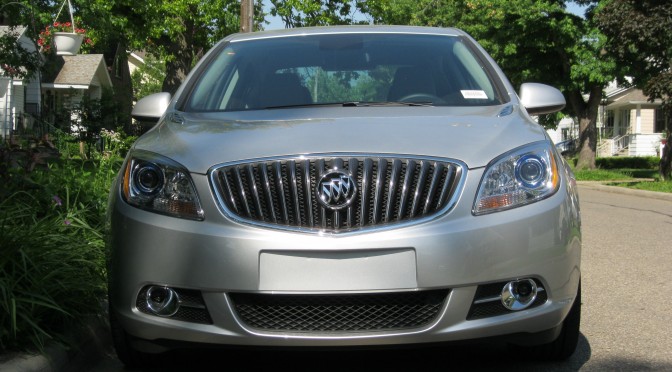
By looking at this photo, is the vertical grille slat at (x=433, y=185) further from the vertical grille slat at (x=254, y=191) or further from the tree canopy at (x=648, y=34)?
the tree canopy at (x=648, y=34)

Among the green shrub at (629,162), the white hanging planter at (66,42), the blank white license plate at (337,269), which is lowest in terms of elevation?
the green shrub at (629,162)

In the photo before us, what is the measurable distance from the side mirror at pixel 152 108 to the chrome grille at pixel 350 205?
54.3 inches

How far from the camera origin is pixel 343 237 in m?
3.56

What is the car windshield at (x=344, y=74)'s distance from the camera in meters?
4.95

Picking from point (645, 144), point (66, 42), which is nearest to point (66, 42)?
point (66, 42)

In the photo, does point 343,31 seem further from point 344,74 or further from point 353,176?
point 353,176

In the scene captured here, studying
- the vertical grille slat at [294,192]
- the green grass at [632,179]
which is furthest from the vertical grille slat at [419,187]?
the green grass at [632,179]

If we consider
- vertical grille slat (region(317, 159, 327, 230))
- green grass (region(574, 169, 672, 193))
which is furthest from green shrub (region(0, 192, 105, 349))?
green grass (region(574, 169, 672, 193))

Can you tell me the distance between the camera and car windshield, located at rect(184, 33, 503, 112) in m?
4.95

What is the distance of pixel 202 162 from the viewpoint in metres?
3.78

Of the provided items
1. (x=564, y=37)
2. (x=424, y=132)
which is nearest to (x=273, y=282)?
(x=424, y=132)

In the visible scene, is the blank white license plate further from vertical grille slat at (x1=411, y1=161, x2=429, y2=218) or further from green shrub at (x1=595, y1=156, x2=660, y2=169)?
green shrub at (x1=595, y1=156, x2=660, y2=169)

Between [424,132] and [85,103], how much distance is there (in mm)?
22590

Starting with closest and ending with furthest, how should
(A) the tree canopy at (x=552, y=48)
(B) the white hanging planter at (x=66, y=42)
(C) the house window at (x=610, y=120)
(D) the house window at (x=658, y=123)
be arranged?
1. (B) the white hanging planter at (x=66, y=42)
2. (A) the tree canopy at (x=552, y=48)
3. (D) the house window at (x=658, y=123)
4. (C) the house window at (x=610, y=120)
